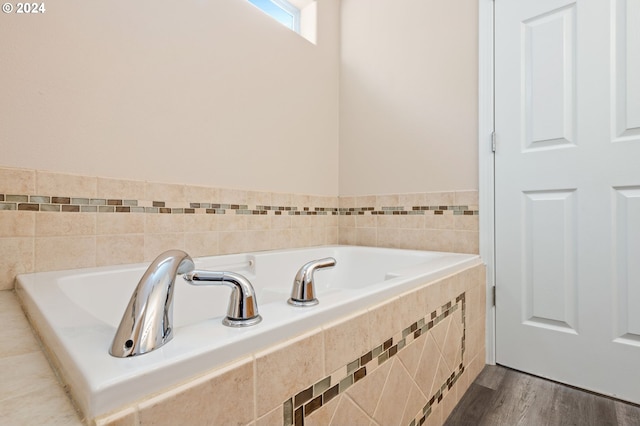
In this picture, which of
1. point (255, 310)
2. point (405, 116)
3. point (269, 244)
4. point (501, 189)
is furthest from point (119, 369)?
point (405, 116)

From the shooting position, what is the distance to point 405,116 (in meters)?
2.01

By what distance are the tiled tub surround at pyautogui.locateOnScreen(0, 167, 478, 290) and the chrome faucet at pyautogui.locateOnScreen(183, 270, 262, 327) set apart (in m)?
0.90

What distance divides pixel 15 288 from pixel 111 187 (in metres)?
0.45

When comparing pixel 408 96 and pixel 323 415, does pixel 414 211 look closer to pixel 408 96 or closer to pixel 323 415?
pixel 408 96

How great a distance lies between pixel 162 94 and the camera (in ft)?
4.55

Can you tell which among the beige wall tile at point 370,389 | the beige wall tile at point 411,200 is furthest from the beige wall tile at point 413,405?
the beige wall tile at point 411,200

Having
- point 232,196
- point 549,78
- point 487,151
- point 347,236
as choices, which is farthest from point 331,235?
point 549,78

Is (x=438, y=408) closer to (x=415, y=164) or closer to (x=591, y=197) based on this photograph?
(x=591, y=197)

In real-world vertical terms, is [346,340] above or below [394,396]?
above

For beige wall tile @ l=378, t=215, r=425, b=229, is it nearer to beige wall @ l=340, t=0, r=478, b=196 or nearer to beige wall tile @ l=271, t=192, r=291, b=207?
beige wall @ l=340, t=0, r=478, b=196

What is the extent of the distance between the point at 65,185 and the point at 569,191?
210cm

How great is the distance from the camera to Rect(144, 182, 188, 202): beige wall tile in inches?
52.9

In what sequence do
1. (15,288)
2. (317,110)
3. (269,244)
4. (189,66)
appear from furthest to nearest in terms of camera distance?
1. (317,110)
2. (269,244)
3. (189,66)
4. (15,288)

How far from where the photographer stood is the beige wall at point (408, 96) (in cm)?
177
